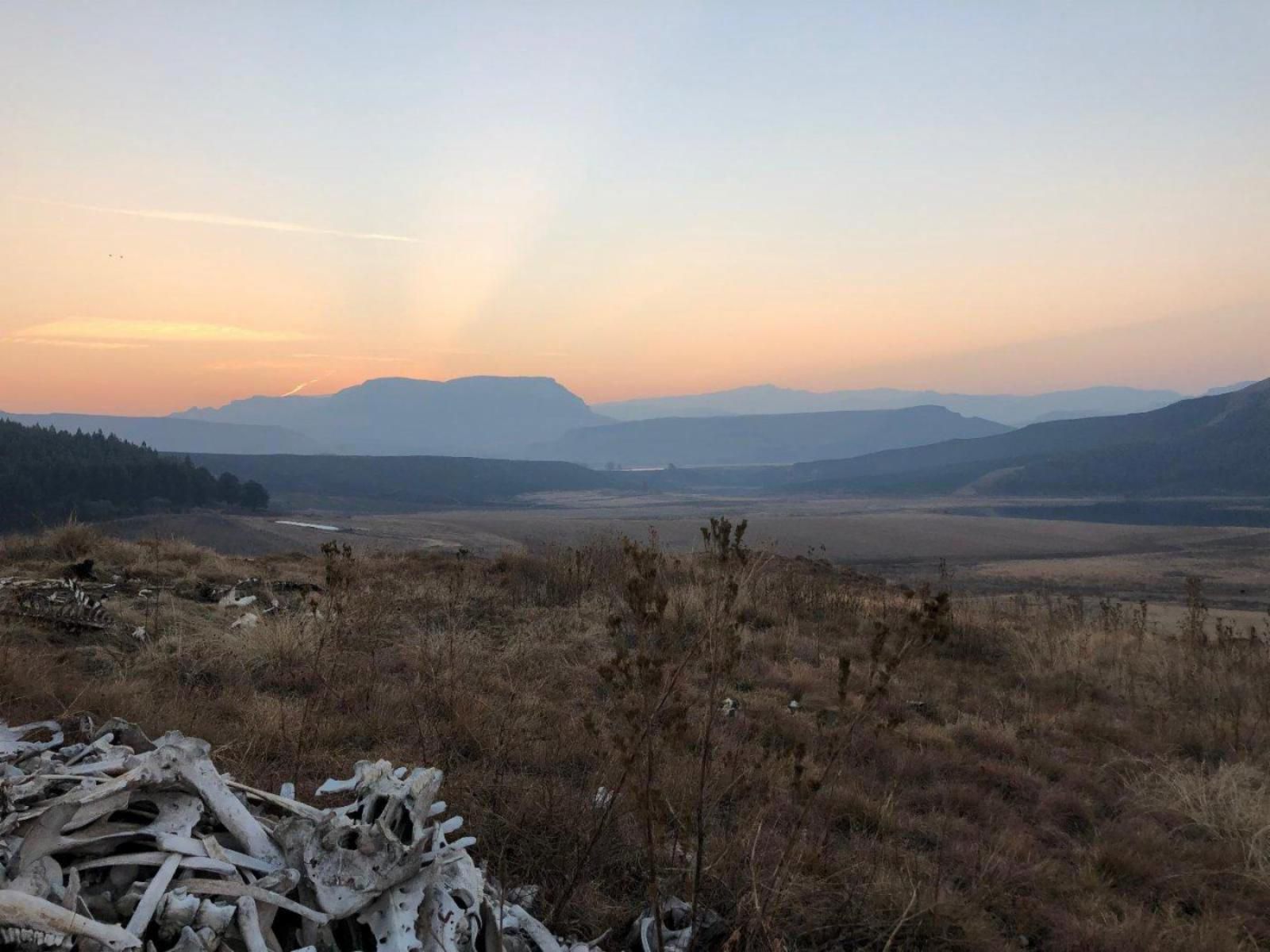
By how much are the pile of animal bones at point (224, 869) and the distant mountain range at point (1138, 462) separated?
349ft

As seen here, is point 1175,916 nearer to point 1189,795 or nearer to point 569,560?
point 1189,795

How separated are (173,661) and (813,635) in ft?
20.8

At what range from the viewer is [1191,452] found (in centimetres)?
9512

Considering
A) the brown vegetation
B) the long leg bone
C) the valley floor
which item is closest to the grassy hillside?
the valley floor

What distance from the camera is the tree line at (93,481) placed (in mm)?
46969

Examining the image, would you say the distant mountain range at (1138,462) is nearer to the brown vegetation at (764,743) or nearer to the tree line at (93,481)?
the tree line at (93,481)

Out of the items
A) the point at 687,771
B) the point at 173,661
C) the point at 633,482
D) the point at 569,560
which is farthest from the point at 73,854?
the point at 633,482

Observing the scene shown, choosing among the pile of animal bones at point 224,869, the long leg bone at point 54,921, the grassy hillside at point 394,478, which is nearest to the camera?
the long leg bone at point 54,921

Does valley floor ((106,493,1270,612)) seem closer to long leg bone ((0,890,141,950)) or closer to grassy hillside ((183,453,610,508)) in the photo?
long leg bone ((0,890,141,950))

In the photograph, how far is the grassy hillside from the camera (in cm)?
9506

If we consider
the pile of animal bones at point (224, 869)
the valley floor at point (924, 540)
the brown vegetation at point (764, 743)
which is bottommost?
the valley floor at point (924, 540)

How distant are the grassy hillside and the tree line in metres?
25.6

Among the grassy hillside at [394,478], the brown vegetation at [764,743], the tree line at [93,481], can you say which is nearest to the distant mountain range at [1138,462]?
the grassy hillside at [394,478]

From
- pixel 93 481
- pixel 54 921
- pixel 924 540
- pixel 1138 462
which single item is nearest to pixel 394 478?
pixel 93 481
